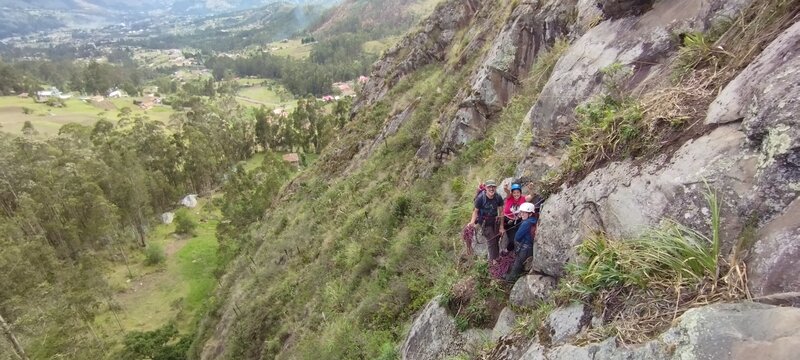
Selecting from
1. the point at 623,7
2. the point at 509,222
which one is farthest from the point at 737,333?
the point at 623,7

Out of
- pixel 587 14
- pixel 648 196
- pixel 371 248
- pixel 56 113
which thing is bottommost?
pixel 56 113

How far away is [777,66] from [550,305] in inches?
132

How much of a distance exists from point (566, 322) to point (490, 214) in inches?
116

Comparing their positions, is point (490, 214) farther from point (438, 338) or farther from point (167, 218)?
point (167, 218)

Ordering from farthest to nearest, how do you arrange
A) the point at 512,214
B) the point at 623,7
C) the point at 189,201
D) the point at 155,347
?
the point at 189,201
the point at 155,347
the point at 623,7
the point at 512,214

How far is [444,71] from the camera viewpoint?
925 inches

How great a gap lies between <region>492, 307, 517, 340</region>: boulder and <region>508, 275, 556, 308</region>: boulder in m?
0.15

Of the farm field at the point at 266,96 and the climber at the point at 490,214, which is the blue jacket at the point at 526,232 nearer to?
the climber at the point at 490,214

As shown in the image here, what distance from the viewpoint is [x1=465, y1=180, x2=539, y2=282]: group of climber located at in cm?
654

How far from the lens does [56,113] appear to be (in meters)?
103

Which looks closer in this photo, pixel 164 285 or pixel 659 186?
pixel 659 186

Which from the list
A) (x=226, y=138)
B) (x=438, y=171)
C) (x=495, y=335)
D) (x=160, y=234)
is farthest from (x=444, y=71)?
(x=226, y=138)

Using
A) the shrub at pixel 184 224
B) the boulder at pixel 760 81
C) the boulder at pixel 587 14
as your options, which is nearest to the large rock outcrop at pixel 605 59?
the boulder at pixel 587 14

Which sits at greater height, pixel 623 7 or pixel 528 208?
pixel 623 7
